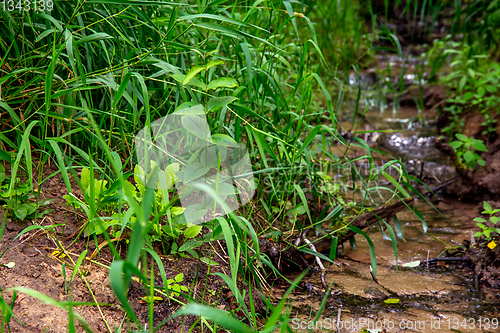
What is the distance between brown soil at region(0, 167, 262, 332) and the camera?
1.08 metres

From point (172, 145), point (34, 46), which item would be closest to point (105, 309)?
point (172, 145)

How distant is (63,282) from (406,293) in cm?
146

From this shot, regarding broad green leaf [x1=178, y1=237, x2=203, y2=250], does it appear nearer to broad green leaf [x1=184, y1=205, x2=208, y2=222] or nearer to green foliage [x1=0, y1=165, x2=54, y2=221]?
broad green leaf [x1=184, y1=205, x2=208, y2=222]

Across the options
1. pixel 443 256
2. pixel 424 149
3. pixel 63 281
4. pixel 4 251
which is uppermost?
pixel 4 251

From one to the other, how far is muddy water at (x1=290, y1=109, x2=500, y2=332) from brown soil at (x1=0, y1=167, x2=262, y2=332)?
34 cm

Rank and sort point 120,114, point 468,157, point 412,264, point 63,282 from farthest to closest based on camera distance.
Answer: point 468,157
point 412,264
point 120,114
point 63,282

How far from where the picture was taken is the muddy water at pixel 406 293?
145cm

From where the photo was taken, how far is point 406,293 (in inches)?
66.1

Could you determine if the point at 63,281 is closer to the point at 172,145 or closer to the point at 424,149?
the point at 172,145

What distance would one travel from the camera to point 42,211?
1.38 metres

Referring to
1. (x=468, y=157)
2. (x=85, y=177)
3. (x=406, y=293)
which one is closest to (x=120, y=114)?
(x=85, y=177)

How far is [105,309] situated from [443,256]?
1.78 metres

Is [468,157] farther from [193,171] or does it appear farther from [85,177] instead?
[85,177]

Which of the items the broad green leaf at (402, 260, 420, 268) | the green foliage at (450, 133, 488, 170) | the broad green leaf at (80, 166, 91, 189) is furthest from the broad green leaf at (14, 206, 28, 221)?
the green foliage at (450, 133, 488, 170)
